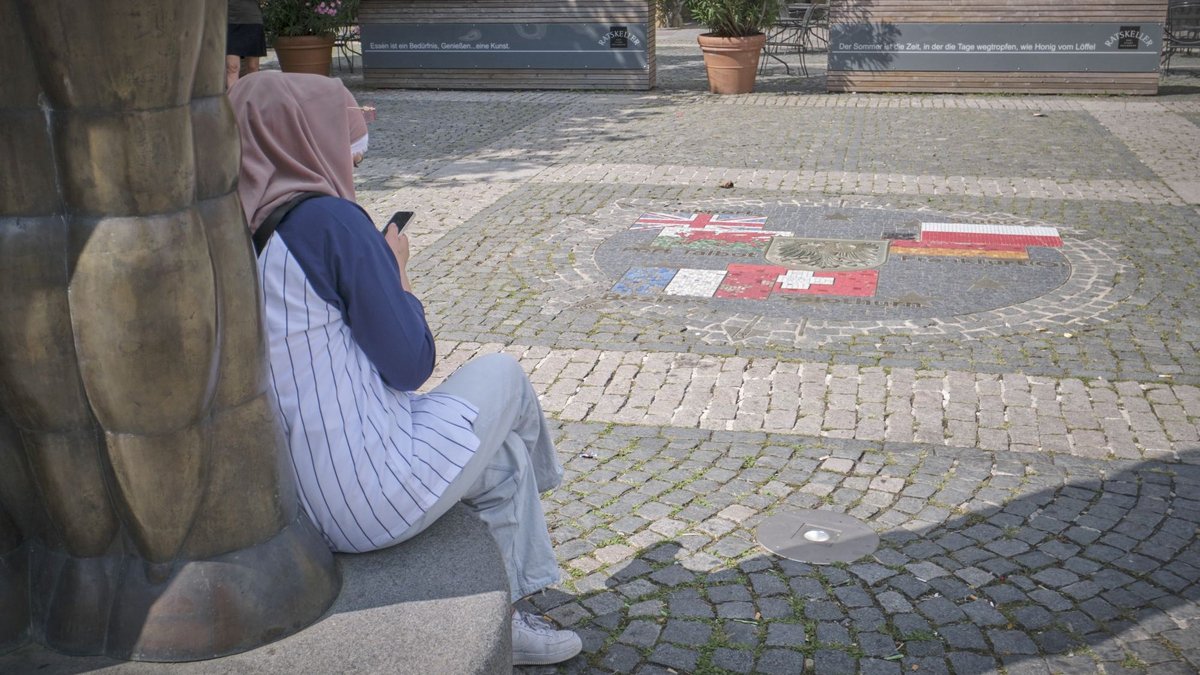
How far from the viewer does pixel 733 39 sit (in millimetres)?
15469

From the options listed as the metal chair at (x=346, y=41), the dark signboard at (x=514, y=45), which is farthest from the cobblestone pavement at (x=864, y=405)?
the metal chair at (x=346, y=41)

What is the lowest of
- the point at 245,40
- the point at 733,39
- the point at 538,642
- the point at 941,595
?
the point at 941,595

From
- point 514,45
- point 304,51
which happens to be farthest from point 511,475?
point 304,51

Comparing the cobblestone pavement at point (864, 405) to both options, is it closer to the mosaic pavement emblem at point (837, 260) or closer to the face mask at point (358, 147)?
the mosaic pavement emblem at point (837, 260)

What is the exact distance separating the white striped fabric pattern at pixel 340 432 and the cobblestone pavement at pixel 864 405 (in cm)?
93

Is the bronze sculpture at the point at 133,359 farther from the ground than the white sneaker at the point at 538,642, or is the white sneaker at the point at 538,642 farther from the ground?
the bronze sculpture at the point at 133,359

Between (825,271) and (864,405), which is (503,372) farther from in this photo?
(825,271)

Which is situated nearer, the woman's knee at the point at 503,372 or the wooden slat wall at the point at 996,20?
the woman's knee at the point at 503,372

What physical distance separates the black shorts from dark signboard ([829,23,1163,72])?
35.6 ft

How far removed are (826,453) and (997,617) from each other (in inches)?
52.7

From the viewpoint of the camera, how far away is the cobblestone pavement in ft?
12.1

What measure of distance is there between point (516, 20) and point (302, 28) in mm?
2966

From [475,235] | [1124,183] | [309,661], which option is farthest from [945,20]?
[309,661]

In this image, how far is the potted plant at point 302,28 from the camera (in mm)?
16016
